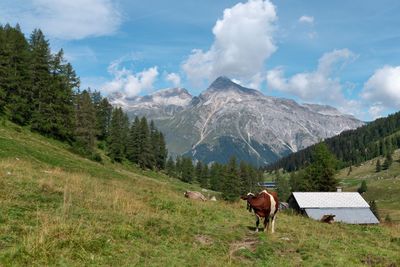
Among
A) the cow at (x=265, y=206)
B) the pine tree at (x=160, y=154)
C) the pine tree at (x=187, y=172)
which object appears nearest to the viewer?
the cow at (x=265, y=206)

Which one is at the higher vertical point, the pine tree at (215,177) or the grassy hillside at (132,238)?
the pine tree at (215,177)

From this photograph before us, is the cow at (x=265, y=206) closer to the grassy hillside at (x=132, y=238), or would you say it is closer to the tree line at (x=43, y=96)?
the grassy hillside at (x=132, y=238)

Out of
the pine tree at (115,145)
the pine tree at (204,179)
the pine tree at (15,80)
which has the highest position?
the pine tree at (15,80)

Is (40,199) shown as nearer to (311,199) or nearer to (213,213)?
(213,213)

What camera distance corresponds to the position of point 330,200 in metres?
75.8

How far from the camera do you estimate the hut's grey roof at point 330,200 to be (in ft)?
243

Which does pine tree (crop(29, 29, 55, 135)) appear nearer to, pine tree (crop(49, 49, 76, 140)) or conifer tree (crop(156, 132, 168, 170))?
pine tree (crop(49, 49, 76, 140))

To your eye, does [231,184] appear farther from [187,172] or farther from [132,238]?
[132,238]

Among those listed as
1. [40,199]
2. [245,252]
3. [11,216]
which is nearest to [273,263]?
[245,252]

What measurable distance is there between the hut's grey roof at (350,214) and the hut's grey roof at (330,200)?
0.85 metres

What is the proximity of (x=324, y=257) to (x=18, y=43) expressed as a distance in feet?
241

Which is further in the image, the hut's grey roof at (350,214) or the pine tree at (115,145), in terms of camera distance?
the pine tree at (115,145)

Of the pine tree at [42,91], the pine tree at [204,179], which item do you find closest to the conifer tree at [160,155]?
the pine tree at [204,179]

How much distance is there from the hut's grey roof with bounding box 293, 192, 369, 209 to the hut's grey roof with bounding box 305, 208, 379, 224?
849 millimetres
